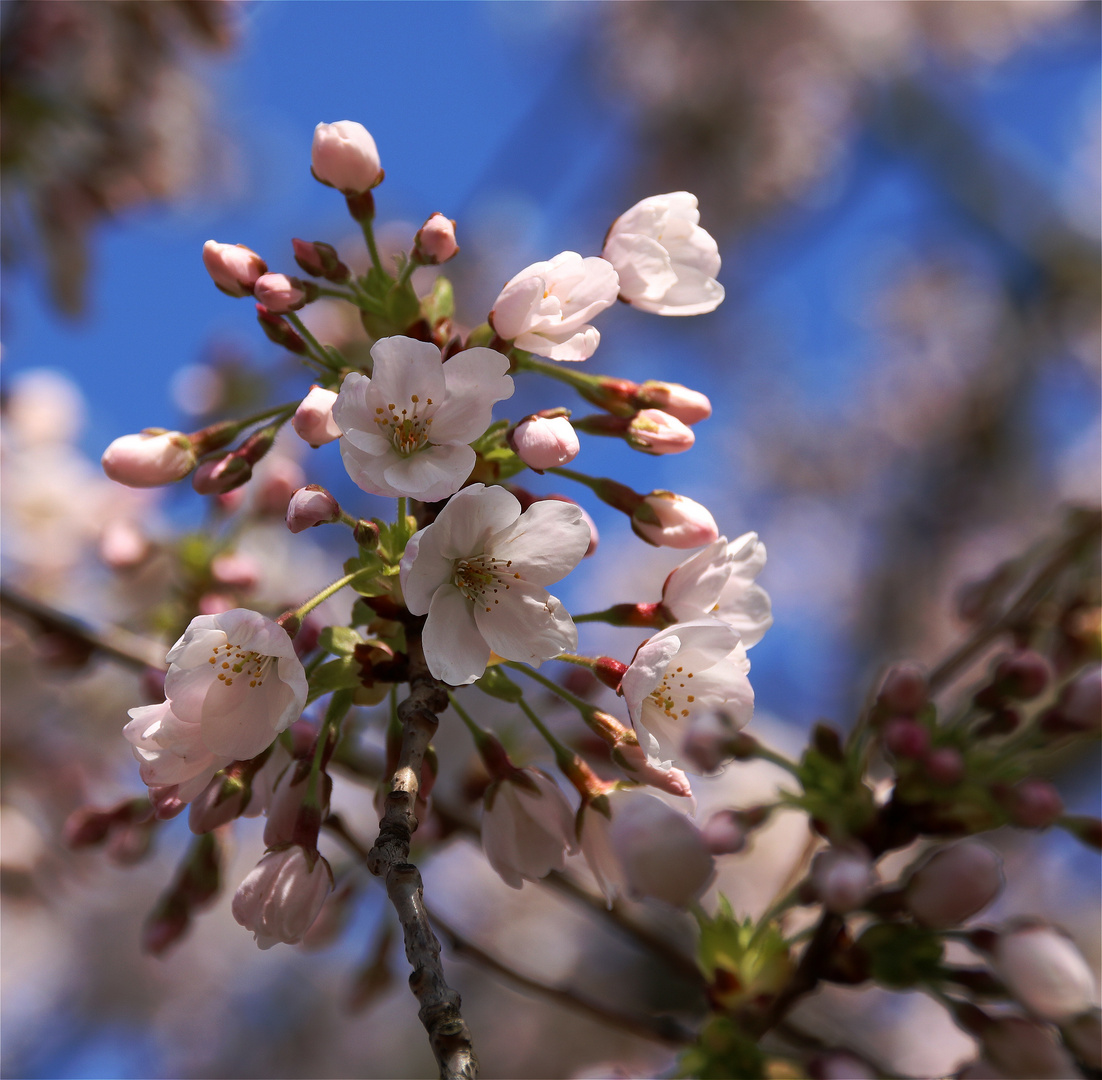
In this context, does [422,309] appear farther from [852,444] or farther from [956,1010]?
[852,444]

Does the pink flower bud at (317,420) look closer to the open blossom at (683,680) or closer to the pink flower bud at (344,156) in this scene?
the pink flower bud at (344,156)

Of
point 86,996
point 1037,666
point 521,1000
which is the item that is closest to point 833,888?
point 1037,666

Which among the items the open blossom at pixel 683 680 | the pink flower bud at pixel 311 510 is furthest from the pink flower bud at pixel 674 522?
the pink flower bud at pixel 311 510

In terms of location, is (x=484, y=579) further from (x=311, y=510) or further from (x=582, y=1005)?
(x=582, y=1005)

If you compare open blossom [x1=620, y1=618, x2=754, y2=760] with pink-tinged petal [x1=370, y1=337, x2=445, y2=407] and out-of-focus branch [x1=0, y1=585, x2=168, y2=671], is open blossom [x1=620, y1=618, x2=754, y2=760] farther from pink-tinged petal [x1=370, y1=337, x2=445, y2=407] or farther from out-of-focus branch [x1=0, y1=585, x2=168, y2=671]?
out-of-focus branch [x1=0, y1=585, x2=168, y2=671]

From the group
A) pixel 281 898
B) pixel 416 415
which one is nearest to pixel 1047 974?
pixel 281 898

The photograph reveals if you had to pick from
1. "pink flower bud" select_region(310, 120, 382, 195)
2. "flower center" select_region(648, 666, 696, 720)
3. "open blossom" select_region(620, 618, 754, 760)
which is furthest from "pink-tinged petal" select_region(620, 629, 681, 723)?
"pink flower bud" select_region(310, 120, 382, 195)
